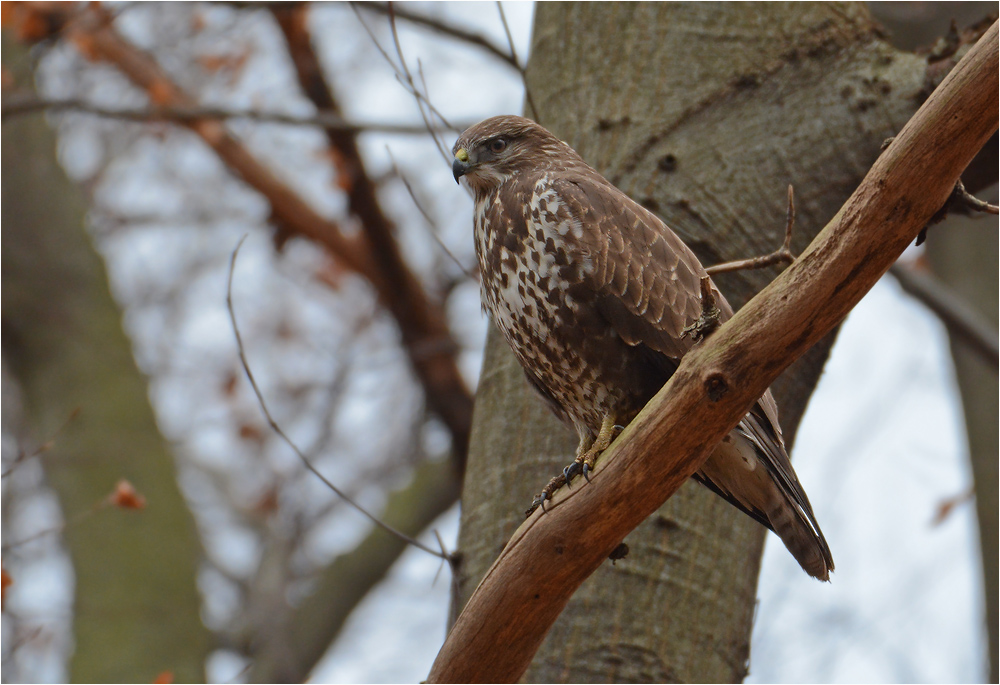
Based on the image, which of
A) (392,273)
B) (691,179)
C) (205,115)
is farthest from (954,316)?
(205,115)

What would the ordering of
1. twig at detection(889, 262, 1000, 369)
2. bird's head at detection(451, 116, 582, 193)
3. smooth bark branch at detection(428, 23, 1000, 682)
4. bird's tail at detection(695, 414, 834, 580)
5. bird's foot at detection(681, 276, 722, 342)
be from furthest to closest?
twig at detection(889, 262, 1000, 369) < bird's head at detection(451, 116, 582, 193) < bird's tail at detection(695, 414, 834, 580) < bird's foot at detection(681, 276, 722, 342) < smooth bark branch at detection(428, 23, 1000, 682)

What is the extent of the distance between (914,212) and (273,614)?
5.20 meters

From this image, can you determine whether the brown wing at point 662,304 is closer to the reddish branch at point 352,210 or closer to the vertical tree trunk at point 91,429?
the reddish branch at point 352,210

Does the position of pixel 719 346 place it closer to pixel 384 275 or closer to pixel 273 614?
pixel 384 275

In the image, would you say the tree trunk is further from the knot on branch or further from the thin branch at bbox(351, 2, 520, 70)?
the knot on branch

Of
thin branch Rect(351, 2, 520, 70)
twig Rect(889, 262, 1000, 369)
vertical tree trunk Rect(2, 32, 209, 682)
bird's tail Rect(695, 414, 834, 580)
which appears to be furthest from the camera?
vertical tree trunk Rect(2, 32, 209, 682)

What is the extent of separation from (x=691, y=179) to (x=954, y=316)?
1.90 metres

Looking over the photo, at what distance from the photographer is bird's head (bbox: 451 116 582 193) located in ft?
10.7

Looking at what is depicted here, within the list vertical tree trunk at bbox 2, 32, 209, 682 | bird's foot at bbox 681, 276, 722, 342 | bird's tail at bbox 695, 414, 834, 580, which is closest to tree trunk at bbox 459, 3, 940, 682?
bird's tail at bbox 695, 414, 834, 580

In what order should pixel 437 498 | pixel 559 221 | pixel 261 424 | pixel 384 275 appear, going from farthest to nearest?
pixel 261 424 → pixel 437 498 → pixel 384 275 → pixel 559 221

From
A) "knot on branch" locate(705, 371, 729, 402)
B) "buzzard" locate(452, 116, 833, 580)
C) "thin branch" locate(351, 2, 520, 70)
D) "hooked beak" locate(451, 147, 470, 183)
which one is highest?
"thin branch" locate(351, 2, 520, 70)

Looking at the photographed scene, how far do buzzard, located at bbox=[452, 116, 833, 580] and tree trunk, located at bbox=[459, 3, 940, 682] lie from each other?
0.95ft

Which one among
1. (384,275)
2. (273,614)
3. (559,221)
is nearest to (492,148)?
(559,221)

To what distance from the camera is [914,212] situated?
6.57 ft
